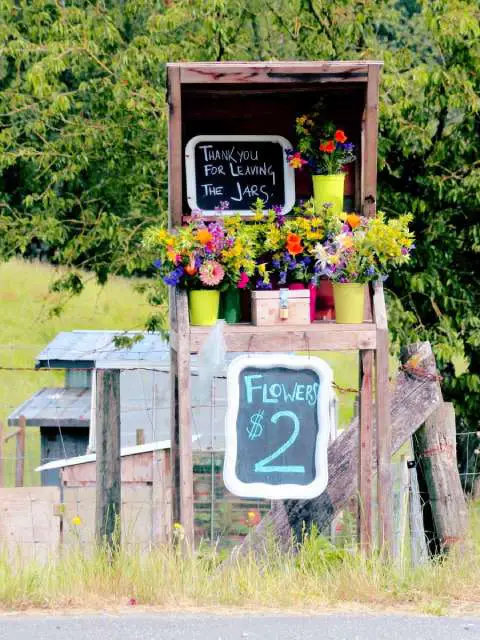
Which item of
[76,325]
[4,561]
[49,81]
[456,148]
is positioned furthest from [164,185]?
[76,325]

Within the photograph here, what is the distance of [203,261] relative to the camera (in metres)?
5.81

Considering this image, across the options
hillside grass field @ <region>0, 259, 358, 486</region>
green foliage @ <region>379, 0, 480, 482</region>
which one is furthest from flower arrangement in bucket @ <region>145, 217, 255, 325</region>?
hillside grass field @ <region>0, 259, 358, 486</region>

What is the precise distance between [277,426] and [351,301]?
0.78m

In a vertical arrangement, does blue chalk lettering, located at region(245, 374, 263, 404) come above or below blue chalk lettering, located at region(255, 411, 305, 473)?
above

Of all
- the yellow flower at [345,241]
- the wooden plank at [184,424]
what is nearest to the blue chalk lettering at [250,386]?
the wooden plank at [184,424]

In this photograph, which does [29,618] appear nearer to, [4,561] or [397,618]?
[4,561]

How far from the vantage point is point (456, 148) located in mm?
10914

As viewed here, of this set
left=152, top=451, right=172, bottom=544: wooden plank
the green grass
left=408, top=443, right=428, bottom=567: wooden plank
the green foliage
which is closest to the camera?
left=408, top=443, right=428, bottom=567: wooden plank

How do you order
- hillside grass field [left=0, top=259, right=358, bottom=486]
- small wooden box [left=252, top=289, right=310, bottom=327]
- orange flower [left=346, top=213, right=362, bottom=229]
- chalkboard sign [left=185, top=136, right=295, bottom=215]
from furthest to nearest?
hillside grass field [left=0, top=259, right=358, bottom=486], chalkboard sign [left=185, top=136, right=295, bottom=215], orange flower [left=346, top=213, right=362, bottom=229], small wooden box [left=252, top=289, right=310, bottom=327]

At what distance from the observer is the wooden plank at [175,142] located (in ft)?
18.7

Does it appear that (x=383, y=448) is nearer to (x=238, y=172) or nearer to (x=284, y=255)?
(x=284, y=255)

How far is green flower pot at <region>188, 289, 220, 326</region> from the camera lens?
228 inches

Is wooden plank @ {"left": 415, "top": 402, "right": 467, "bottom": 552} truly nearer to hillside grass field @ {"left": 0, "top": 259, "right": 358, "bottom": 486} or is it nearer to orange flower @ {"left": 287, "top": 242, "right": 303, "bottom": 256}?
orange flower @ {"left": 287, "top": 242, "right": 303, "bottom": 256}

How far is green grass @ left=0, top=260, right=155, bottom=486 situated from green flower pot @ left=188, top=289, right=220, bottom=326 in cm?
1545
